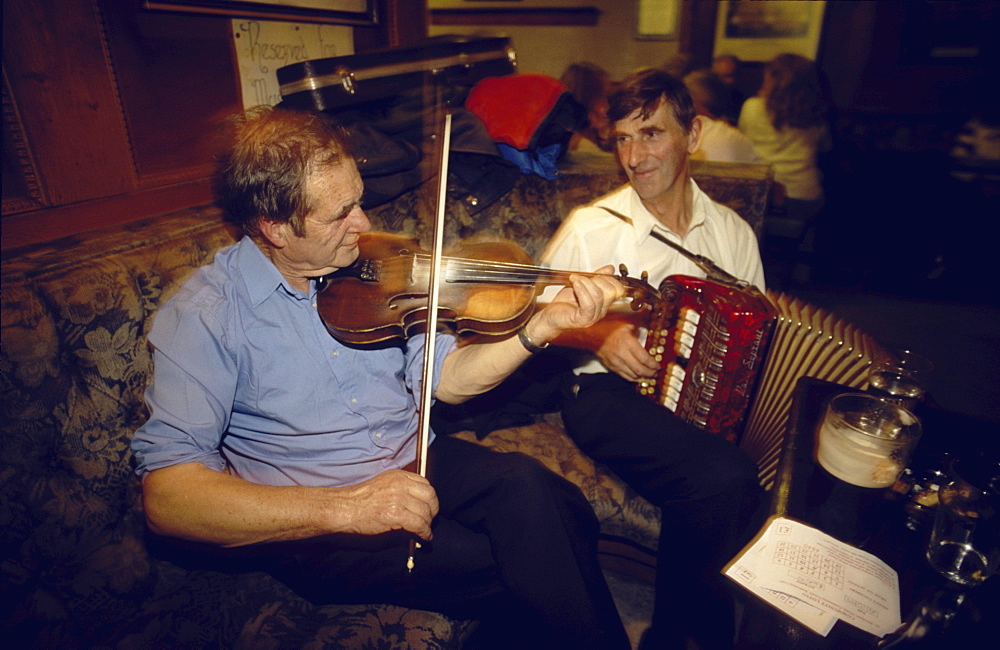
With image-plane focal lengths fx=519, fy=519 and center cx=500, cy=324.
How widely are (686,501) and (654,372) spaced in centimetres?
39

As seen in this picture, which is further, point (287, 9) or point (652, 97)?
point (287, 9)

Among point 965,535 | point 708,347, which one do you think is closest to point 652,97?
point 708,347

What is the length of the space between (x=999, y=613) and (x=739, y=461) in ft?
2.11

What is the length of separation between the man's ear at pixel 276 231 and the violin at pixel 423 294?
146 mm

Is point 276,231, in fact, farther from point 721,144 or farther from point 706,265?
point 721,144

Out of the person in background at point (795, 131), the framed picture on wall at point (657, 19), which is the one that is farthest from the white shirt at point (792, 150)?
the framed picture on wall at point (657, 19)

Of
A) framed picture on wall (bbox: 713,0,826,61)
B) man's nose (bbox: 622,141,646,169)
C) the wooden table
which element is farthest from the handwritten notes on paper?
framed picture on wall (bbox: 713,0,826,61)

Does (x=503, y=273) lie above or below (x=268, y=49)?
below

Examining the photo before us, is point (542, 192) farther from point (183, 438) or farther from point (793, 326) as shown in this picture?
point (183, 438)

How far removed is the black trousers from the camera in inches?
44.3

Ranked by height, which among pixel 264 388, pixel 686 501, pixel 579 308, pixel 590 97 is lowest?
pixel 686 501

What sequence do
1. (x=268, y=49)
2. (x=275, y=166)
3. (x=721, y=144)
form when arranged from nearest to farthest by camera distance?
1. (x=275, y=166)
2. (x=268, y=49)
3. (x=721, y=144)

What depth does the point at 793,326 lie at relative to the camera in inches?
62.5

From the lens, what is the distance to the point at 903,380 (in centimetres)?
123
